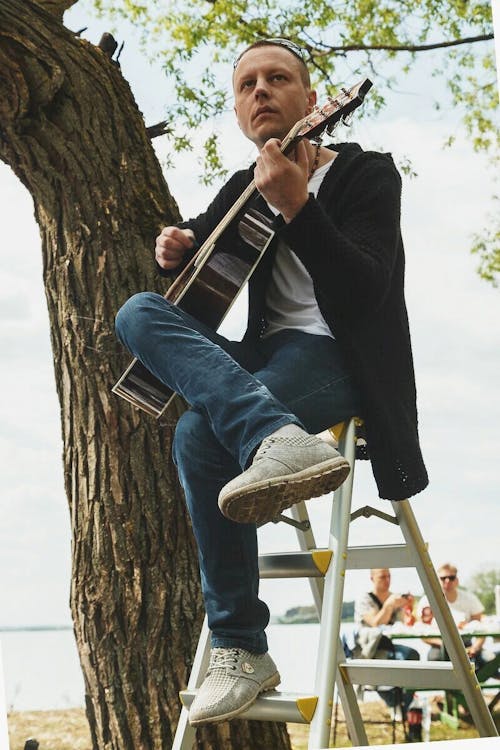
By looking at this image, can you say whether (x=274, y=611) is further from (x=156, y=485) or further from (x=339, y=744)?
(x=156, y=485)

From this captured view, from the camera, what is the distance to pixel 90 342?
2.29m

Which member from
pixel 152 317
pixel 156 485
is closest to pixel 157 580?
pixel 156 485

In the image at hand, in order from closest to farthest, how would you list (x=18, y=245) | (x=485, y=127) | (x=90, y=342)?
(x=90, y=342) < (x=18, y=245) < (x=485, y=127)

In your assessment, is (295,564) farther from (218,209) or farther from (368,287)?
(218,209)

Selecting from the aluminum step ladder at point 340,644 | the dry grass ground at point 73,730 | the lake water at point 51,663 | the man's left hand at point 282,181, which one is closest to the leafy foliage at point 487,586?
the dry grass ground at point 73,730

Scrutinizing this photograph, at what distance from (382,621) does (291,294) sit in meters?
2.87

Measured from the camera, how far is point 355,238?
156 centimetres

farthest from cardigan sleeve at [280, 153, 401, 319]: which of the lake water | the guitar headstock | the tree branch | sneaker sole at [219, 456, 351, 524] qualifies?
the tree branch

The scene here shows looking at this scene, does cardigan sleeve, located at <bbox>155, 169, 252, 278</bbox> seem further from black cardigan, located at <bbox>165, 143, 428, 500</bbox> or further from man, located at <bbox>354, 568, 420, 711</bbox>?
man, located at <bbox>354, 568, 420, 711</bbox>

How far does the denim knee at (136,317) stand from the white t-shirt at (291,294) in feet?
0.98

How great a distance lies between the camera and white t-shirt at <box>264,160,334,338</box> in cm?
172

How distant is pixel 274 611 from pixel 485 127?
279cm

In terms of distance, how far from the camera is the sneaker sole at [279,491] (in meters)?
1.29

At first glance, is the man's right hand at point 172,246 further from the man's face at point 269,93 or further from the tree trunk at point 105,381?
the tree trunk at point 105,381
